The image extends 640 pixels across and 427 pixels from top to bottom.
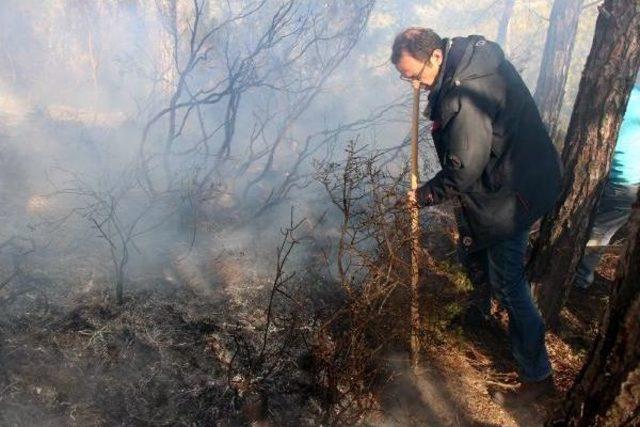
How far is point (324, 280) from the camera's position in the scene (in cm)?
379

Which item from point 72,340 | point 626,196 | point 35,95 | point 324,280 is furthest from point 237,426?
point 35,95

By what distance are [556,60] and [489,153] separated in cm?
634

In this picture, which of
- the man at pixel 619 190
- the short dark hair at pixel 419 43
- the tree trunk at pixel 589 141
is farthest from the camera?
the man at pixel 619 190

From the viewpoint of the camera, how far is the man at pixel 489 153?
89.5 inches

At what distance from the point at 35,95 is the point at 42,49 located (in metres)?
2.05

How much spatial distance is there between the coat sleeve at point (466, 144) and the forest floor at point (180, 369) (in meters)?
1.17

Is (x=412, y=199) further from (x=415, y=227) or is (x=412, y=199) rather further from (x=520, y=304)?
(x=520, y=304)

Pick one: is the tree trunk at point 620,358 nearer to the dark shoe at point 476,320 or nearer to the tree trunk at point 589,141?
the tree trunk at point 589,141

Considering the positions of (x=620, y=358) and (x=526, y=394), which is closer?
(x=620, y=358)

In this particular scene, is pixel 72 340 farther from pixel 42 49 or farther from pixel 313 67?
pixel 42 49

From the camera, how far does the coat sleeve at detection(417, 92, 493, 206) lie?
2225mm

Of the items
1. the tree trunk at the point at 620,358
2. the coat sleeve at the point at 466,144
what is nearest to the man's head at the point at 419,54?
the coat sleeve at the point at 466,144

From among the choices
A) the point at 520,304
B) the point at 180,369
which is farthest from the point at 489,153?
the point at 180,369

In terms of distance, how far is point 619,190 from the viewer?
3.48 m
